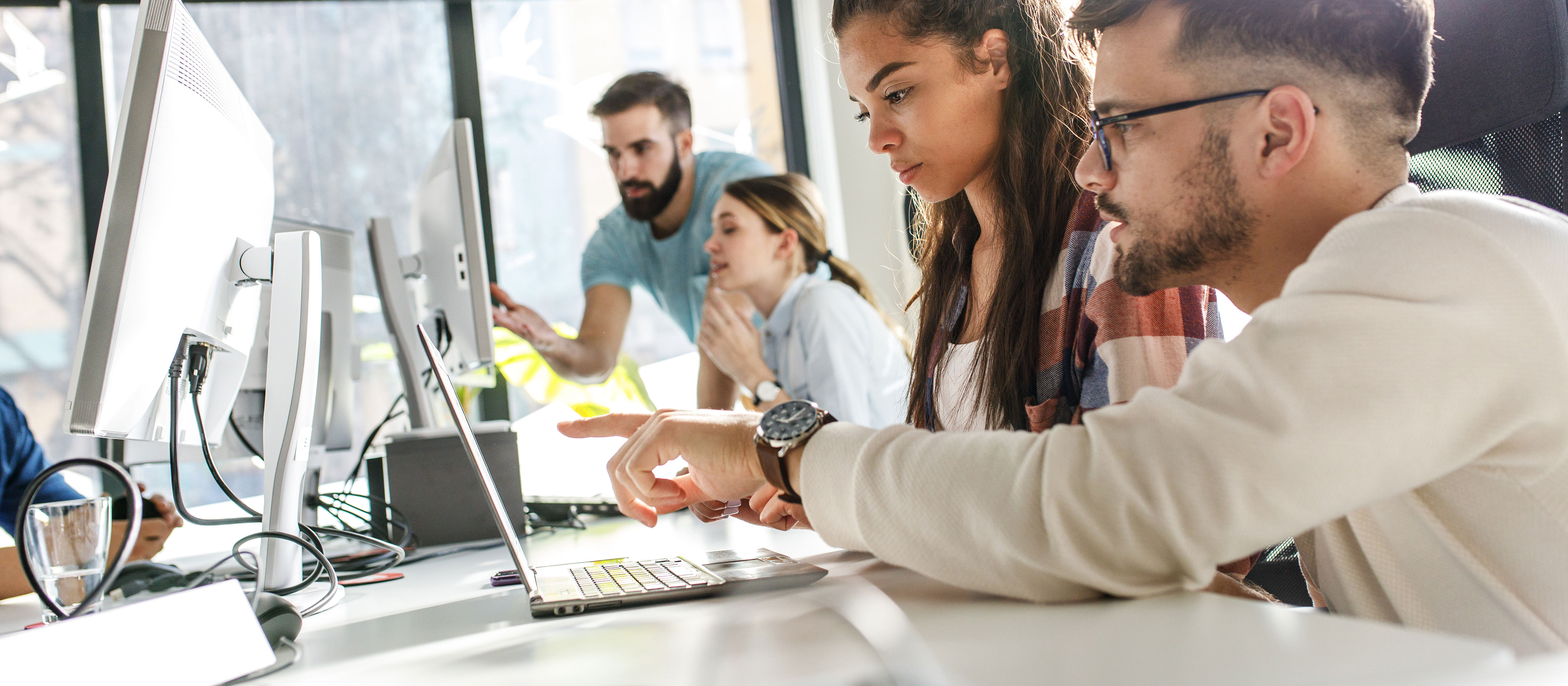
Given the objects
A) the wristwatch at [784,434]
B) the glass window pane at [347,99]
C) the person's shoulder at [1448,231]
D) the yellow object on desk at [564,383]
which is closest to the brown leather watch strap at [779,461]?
the wristwatch at [784,434]

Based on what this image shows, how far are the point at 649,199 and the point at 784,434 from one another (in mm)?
2839

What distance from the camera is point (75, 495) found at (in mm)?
1791

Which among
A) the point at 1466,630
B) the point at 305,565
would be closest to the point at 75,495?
the point at 305,565

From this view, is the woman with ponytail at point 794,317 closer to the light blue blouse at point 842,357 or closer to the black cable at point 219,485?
the light blue blouse at point 842,357

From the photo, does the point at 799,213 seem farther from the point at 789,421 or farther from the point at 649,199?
the point at 789,421

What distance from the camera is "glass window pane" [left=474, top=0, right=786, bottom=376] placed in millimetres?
3342

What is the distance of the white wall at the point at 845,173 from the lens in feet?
11.1

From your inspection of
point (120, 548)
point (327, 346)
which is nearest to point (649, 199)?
point (327, 346)

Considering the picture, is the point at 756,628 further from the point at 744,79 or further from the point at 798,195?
the point at 744,79

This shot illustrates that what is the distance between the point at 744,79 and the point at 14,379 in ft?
8.78

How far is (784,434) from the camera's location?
641 mm

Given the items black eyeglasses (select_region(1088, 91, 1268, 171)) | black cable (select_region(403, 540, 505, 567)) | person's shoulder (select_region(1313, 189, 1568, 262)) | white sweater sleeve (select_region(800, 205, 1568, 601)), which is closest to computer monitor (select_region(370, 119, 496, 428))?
black cable (select_region(403, 540, 505, 567))

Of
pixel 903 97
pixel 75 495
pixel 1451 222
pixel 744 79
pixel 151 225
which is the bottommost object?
pixel 75 495

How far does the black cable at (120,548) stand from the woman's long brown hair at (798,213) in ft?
7.39
